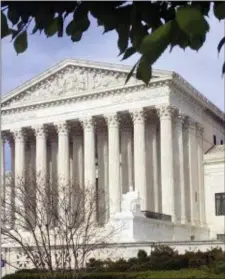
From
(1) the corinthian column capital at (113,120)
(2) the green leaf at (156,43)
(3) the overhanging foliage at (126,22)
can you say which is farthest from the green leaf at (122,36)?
(1) the corinthian column capital at (113,120)

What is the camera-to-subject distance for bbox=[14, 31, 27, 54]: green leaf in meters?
4.65

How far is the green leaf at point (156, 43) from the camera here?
3916 mm

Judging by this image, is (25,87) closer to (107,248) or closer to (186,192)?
(186,192)

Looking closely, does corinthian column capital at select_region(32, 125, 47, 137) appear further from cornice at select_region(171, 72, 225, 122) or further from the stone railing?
the stone railing

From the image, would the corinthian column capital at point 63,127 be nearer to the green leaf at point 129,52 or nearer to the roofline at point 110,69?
the roofline at point 110,69

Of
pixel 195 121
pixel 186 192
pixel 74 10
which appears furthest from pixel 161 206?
pixel 74 10

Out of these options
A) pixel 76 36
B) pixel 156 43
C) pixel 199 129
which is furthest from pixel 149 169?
pixel 156 43

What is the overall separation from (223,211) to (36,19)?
187 ft

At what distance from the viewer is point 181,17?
12.3 ft

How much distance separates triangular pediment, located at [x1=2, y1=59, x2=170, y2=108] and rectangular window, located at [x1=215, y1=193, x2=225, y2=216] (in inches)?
550

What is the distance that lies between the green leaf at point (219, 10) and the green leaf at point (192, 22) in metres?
0.44

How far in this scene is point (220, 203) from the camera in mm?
60188

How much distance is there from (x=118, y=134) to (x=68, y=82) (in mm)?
8240

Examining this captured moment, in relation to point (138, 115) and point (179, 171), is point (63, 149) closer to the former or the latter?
point (138, 115)
